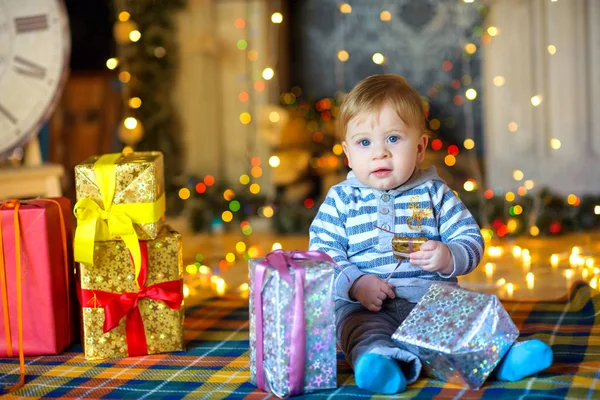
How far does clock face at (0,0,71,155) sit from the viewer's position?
8.32 feet

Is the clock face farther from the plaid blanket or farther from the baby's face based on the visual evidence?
the baby's face

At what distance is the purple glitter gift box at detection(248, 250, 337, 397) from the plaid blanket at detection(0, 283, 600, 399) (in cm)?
5

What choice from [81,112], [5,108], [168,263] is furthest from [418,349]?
[81,112]

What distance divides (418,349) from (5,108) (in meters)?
1.67

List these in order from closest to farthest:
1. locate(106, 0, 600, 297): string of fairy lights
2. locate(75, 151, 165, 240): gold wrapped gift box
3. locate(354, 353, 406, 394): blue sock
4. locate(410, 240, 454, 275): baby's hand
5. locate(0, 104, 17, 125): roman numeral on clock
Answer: locate(354, 353, 406, 394): blue sock, locate(410, 240, 454, 275): baby's hand, locate(75, 151, 165, 240): gold wrapped gift box, locate(0, 104, 17, 125): roman numeral on clock, locate(106, 0, 600, 297): string of fairy lights

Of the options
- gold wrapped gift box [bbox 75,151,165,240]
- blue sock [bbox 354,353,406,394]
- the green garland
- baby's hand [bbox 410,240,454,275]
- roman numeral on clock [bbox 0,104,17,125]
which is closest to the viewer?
blue sock [bbox 354,353,406,394]

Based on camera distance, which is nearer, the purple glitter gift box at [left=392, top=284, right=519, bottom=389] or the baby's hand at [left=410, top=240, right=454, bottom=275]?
the purple glitter gift box at [left=392, top=284, right=519, bottom=389]

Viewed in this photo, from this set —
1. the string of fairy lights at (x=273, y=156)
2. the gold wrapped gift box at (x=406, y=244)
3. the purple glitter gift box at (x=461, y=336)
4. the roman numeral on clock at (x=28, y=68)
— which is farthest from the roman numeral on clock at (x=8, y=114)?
the purple glitter gift box at (x=461, y=336)

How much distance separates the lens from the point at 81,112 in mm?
3775

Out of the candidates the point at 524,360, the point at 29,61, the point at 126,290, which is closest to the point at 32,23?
the point at 29,61

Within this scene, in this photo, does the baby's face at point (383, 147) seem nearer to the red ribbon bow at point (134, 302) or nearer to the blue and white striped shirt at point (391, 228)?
the blue and white striped shirt at point (391, 228)

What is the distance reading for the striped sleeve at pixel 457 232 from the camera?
1664 millimetres

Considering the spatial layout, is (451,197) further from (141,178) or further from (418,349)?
(141,178)

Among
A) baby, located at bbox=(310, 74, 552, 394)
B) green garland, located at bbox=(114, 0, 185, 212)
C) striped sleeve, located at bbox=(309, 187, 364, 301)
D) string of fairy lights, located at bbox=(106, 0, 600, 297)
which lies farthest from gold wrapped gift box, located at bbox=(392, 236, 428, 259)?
green garland, located at bbox=(114, 0, 185, 212)
